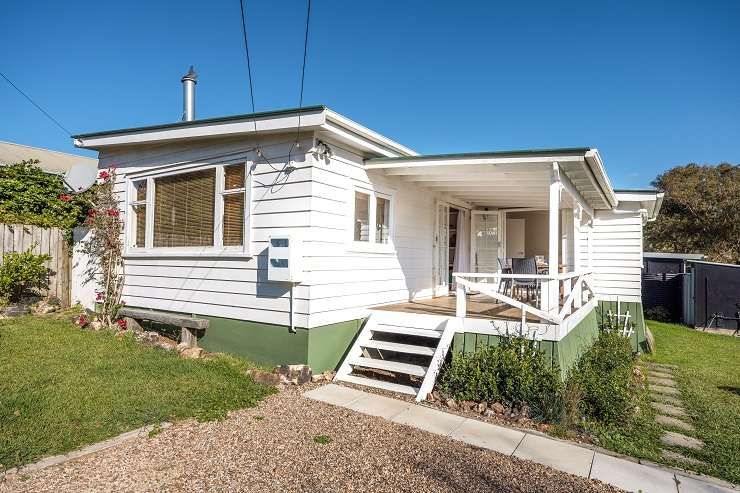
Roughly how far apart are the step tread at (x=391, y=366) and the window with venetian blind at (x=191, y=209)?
2271 mm

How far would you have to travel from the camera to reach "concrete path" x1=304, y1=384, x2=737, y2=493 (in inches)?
134

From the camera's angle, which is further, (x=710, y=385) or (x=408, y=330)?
(x=710, y=385)

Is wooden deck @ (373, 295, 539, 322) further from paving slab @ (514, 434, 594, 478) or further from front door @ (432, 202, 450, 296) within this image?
paving slab @ (514, 434, 594, 478)

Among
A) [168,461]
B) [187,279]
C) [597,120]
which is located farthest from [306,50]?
[597,120]

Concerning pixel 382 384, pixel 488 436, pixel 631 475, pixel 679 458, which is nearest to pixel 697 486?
pixel 631 475

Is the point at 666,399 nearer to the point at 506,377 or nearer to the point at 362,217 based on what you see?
the point at 506,377

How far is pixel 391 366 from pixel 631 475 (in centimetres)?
285

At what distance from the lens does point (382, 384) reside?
5.55 m

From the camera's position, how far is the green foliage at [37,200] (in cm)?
813

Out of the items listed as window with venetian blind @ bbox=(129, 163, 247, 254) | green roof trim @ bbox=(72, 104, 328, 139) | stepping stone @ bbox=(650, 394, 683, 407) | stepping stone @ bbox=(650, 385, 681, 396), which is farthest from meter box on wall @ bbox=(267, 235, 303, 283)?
stepping stone @ bbox=(650, 385, 681, 396)

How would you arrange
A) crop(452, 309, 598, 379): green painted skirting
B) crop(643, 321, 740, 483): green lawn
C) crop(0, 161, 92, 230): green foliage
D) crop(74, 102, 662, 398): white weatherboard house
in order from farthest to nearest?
crop(0, 161, 92, 230): green foliage → crop(74, 102, 662, 398): white weatherboard house → crop(452, 309, 598, 379): green painted skirting → crop(643, 321, 740, 483): green lawn

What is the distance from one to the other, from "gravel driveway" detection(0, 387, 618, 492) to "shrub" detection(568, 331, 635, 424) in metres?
1.93

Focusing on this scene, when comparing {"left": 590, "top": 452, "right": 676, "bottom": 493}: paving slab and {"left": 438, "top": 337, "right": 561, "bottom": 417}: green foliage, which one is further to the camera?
{"left": 438, "top": 337, "right": 561, "bottom": 417}: green foliage

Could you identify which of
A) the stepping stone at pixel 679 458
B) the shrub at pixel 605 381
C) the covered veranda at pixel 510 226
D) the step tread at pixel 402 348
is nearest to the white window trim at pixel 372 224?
the covered veranda at pixel 510 226
